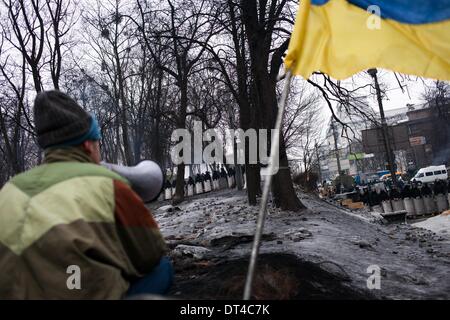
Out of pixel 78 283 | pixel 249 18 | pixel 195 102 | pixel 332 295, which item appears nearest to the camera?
pixel 78 283

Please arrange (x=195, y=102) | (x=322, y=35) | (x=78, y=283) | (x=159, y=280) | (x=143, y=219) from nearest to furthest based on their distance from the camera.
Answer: (x=78, y=283)
(x=143, y=219)
(x=159, y=280)
(x=322, y=35)
(x=195, y=102)

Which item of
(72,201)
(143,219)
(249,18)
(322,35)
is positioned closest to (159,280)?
(143,219)

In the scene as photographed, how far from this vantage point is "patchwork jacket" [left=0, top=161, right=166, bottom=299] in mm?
1829

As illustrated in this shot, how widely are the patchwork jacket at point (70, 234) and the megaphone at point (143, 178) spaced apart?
0.36m

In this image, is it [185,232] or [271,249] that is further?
[185,232]

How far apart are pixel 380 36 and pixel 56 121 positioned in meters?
2.57

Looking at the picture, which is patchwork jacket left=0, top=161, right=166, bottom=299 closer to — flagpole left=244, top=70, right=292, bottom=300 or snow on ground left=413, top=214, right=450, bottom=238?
flagpole left=244, top=70, right=292, bottom=300

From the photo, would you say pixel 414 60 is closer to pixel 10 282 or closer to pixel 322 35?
pixel 322 35

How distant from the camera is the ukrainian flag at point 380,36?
3.40 metres

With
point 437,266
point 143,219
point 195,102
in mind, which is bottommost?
point 437,266

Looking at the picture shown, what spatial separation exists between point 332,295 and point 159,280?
2.33m

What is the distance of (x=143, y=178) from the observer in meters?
2.47

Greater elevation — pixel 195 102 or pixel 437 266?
pixel 195 102

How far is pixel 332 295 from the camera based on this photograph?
159 inches
